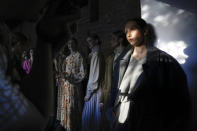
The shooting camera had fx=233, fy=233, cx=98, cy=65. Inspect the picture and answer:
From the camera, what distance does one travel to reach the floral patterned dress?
9.43 ft

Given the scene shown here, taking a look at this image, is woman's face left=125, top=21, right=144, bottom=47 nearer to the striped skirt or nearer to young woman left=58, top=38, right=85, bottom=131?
the striped skirt

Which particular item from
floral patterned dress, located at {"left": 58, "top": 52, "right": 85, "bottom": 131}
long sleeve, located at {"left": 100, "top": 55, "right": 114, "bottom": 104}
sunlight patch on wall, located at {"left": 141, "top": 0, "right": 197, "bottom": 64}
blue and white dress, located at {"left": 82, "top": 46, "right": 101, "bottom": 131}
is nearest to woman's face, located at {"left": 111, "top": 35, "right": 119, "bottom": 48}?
long sleeve, located at {"left": 100, "top": 55, "right": 114, "bottom": 104}

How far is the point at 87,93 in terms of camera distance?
279cm

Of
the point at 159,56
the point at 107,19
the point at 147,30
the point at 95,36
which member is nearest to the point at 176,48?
the point at 159,56

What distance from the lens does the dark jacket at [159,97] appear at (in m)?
1.98

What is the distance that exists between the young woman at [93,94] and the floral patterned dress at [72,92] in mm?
125

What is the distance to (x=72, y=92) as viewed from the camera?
2986 mm

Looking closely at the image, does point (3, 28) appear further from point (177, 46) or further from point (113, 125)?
point (177, 46)

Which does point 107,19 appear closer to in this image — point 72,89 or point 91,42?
point 91,42

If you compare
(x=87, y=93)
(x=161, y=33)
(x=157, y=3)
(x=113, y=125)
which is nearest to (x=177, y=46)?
(x=161, y=33)

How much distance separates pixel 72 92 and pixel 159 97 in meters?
1.28

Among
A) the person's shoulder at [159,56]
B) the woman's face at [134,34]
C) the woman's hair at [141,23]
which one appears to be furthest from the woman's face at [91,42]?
the person's shoulder at [159,56]

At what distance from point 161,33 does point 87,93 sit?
3.66 ft

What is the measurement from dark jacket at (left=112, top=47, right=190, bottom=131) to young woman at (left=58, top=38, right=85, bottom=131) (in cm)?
77
